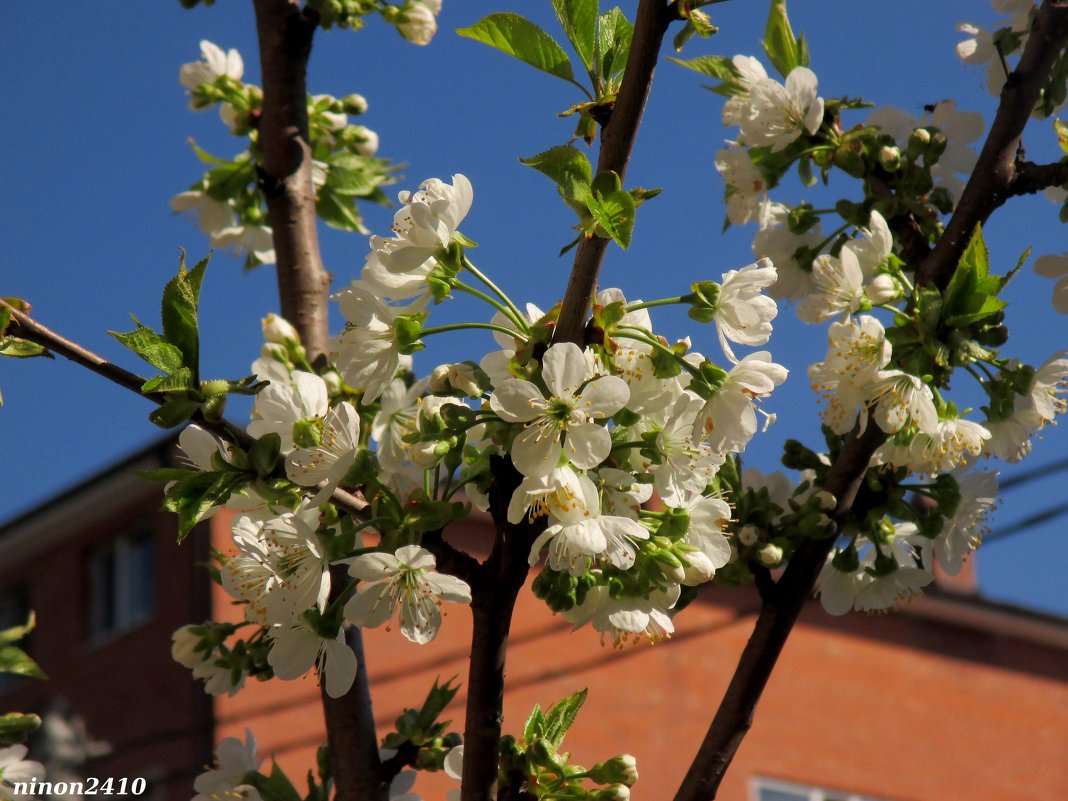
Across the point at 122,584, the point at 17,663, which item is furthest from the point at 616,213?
the point at 122,584

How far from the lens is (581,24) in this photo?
1534 mm

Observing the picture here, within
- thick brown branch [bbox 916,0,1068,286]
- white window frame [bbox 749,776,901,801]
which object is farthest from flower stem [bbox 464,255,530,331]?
white window frame [bbox 749,776,901,801]

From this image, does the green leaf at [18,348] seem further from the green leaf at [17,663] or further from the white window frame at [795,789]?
the white window frame at [795,789]

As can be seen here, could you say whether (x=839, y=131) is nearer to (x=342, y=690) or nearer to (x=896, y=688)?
(x=342, y=690)

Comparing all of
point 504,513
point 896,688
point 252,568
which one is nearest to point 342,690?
point 252,568

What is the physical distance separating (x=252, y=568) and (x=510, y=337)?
41 cm

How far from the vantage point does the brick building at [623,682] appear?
9453mm

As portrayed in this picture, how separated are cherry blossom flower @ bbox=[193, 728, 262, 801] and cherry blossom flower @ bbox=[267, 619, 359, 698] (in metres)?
0.60

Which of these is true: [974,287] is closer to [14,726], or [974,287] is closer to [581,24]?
[581,24]

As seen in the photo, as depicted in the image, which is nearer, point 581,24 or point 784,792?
point 581,24

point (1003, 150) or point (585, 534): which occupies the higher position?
point (1003, 150)

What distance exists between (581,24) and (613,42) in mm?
50

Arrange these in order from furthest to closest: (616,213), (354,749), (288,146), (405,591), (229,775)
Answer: (288,146) < (229,775) < (354,749) < (405,591) < (616,213)

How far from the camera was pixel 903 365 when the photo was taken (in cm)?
176
